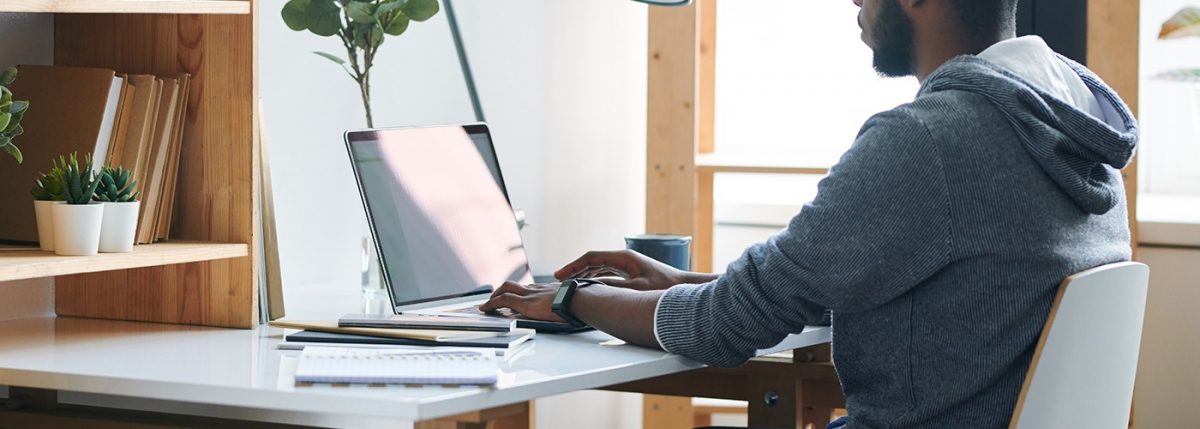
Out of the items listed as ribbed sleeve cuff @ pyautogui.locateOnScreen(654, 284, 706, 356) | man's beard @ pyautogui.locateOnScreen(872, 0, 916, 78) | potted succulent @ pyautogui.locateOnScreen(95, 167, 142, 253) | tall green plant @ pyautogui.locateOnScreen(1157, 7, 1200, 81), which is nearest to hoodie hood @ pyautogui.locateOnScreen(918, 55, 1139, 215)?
man's beard @ pyautogui.locateOnScreen(872, 0, 916, 78)

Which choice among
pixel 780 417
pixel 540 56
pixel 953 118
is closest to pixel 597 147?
pixel 540 56

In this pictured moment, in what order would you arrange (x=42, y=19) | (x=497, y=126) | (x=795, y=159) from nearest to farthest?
(x=42, y=19)
(x=497, y=126)
(x=795, y=159)

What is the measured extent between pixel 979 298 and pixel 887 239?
0.12 meters

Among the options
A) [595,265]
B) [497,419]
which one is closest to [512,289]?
[595,265]

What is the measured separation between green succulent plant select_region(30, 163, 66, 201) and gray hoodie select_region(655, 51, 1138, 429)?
29.2 inches

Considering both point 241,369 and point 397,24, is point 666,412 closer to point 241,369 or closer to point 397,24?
point 397,24

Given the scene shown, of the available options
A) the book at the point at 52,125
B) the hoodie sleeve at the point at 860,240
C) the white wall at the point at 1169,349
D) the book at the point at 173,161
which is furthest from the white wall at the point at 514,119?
the white wall at the point at 1169,349

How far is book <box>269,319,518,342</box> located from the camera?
1429 millimetres

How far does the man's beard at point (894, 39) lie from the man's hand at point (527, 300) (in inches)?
Result: 19.7

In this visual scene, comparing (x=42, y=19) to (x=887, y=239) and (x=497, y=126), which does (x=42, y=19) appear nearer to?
(x=887, y=239)

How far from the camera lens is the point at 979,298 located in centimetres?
132

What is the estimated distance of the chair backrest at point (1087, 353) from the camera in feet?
4.07

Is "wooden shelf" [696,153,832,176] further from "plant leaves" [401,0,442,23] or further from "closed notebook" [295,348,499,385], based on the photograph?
"closed notebook" [295,348,499,385]

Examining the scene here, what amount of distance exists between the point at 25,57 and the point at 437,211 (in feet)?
1.88
